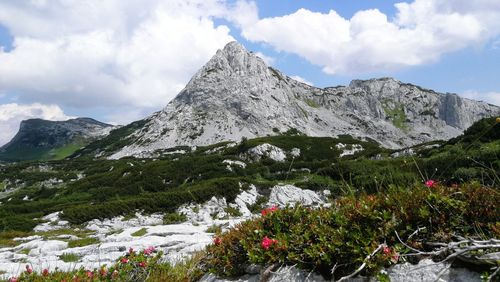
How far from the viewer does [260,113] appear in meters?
117

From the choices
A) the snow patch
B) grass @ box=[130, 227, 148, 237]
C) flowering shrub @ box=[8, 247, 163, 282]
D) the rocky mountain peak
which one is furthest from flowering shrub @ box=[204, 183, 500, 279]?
the rocky mountain peak

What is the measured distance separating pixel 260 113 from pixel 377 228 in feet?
373

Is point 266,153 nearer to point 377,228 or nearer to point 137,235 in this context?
point 137,235

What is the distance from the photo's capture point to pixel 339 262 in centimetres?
385

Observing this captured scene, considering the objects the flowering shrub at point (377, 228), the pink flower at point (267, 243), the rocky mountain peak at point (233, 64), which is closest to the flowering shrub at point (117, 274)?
the flowering shrub at point (377, 228)

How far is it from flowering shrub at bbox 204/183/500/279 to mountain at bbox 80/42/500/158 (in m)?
94.0

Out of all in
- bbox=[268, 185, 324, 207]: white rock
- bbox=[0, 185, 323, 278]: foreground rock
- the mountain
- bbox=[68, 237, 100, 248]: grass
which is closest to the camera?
bbox=[0, 185, 323, 278]: foreground rock

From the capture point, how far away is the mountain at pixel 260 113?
11256 cm

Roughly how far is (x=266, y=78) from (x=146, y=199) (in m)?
109

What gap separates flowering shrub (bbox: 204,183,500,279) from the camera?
364 centimetres

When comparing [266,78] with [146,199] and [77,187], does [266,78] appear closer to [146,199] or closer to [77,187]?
[77,187]

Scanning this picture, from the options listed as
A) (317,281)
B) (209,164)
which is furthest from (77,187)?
(317,281)

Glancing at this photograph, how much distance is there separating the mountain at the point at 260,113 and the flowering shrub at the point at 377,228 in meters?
94.0

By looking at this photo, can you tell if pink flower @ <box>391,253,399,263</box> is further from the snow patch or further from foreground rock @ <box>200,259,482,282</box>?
the snow patch
